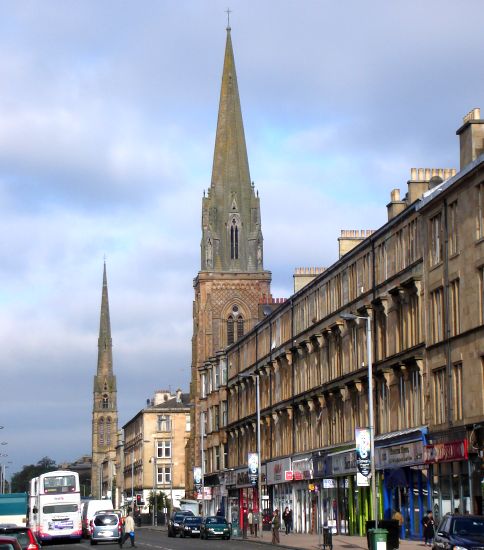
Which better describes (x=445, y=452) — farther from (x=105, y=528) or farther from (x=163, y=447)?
(x=163, y=447)

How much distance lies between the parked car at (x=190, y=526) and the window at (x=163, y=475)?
78.5 metres

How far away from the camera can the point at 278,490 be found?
274 feet

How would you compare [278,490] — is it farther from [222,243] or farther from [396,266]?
[222,243]

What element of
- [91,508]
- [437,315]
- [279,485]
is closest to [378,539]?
[437,315]

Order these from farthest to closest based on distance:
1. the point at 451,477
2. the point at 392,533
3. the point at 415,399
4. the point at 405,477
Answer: the point at 405,477, the point at 415,399, the point at 451,477, the point at 392,533

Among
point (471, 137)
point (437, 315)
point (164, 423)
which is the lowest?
point (437, 315)

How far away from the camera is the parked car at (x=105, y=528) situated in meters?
65.8

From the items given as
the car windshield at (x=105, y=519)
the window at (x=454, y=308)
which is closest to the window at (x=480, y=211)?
the window at (x=454, y=308)

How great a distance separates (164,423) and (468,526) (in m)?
132

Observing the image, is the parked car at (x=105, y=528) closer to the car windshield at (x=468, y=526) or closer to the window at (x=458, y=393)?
the window at (x=458, y=393)

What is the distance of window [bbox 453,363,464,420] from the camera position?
4830 cm

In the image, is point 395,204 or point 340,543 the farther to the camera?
point 395,204

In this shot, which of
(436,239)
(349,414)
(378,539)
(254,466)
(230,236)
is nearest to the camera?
(378,539)

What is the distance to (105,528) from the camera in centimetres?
6581
